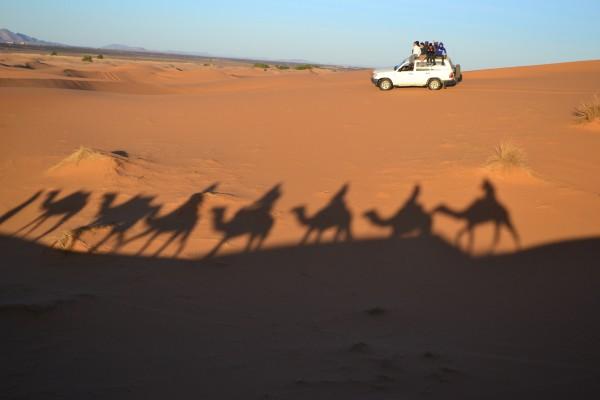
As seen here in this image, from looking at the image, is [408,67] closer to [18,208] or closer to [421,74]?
[421,74]

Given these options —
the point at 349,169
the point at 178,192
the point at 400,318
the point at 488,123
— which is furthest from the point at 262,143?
the point at 400,318

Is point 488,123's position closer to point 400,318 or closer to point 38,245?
point 400,318

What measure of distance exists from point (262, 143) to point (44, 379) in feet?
29.4

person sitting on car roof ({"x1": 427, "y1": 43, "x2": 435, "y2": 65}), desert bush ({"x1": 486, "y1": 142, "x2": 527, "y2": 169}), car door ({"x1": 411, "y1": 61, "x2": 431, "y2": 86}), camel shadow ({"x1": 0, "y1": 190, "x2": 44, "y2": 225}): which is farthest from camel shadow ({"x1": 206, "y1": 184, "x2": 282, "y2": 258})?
person sitting on car roof ({"x1": 427, "y1": 43, "x2": 435, "y2": 65})

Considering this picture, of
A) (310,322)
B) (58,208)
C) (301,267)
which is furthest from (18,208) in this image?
(310,322)

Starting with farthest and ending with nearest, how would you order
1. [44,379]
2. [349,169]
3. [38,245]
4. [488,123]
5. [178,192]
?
[488,123] → [349,169] → [178,192] → [38,245] → [44,379]

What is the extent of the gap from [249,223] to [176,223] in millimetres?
1084

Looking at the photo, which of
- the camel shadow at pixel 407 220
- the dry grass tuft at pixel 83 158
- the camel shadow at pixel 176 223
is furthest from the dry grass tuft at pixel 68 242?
the camel shadow at pixel 407 220

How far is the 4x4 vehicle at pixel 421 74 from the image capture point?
20906 mm

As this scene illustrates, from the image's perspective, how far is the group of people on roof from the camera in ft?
68.0

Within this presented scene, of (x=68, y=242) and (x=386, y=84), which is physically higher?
(x=386, y=84)

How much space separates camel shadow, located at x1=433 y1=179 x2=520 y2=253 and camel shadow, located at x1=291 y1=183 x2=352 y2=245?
143 cm

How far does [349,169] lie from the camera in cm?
943

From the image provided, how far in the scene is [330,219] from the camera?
23.0ft
